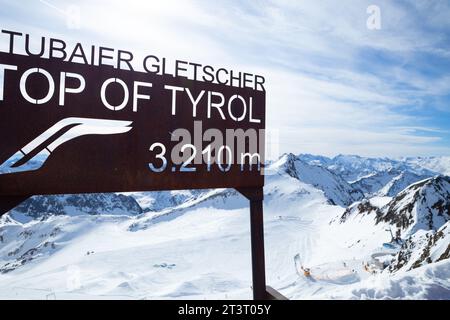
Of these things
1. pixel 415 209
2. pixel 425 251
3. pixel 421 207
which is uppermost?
pixel 421 207

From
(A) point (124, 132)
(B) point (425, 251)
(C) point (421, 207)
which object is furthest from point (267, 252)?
(A) point (124, 132)

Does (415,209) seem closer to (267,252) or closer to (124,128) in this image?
(267,252)

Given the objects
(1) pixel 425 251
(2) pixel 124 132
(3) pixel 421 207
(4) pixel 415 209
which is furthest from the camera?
(3) pixel 421 207

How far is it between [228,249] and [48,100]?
138 ft

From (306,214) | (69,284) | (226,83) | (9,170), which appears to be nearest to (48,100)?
(9,170)

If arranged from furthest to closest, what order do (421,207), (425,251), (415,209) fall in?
(421,207) < (415,209) < (425,251)

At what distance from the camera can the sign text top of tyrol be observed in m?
4.84

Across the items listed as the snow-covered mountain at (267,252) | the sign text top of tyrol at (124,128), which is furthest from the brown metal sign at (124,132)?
the snow-covered mountain at (267,252)

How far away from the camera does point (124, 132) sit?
5.49 meters

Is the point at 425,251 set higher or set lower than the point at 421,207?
lower

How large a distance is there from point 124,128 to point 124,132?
2.8 inches

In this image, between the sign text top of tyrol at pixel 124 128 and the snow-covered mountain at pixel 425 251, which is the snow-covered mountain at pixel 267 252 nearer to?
the snow-covered mountain at pixel 425 251

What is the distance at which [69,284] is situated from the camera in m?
36.5

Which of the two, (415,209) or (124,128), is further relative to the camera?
(415,209)
